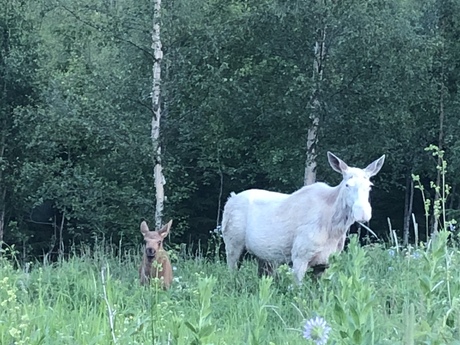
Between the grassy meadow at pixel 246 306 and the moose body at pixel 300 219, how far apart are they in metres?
0.41

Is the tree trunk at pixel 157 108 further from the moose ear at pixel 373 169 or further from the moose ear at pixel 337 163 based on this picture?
the moose ear at pixel 373 169

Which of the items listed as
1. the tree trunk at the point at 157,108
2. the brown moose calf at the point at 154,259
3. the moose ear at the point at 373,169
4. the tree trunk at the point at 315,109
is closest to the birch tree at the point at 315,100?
the tree trunk at the point at 315,109

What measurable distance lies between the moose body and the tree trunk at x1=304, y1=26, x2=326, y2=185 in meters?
7.16

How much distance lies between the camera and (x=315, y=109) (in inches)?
680

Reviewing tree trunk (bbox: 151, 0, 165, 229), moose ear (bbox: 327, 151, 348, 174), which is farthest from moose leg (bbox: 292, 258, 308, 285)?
tree trunk (bbox: 151, 0, 165, 229)

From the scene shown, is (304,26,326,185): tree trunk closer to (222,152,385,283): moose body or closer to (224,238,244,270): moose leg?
(222,152,385,283): moose body

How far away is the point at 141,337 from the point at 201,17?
46.8ft

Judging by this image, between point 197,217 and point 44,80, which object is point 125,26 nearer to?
point 44,80

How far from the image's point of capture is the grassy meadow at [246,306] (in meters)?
2.86

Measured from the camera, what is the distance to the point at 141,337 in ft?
13.6

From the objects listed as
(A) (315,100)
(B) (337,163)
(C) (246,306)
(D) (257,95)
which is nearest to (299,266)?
(B) (337,163)

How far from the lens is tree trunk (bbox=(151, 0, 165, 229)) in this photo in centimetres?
1703

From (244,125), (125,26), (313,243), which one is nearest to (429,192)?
(244,125)

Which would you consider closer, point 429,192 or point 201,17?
point 201,17
